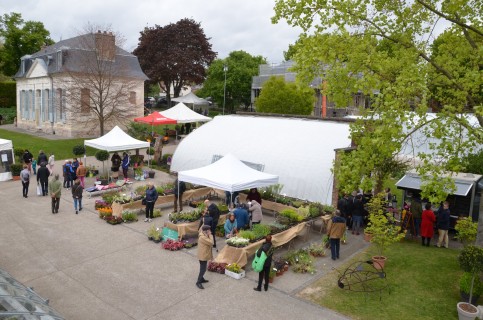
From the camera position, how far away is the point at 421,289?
1099 centimetres

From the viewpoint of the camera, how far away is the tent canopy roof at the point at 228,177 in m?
14.9

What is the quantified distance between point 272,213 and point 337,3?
32.1 feet

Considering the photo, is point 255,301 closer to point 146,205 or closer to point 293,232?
point 293,232

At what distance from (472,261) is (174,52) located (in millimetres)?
49234

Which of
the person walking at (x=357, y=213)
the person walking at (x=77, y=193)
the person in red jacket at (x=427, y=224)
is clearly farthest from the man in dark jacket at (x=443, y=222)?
the person walking at (x=77, y=193)

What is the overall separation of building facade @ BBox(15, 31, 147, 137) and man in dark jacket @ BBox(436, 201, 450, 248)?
2478 cm

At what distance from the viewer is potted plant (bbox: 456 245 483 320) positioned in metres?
9.05

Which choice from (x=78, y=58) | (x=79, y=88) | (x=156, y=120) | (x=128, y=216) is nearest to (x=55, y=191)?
(x=128, y=216)

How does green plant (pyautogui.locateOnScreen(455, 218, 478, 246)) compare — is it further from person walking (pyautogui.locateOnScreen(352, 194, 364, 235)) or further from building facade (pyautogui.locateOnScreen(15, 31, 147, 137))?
building facade (pyautogui.locateOnScreen(15, 31, 147, 137))

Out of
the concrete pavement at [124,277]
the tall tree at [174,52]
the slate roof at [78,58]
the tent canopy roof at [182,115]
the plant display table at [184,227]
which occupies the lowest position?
the concrete pavement at [124,277]

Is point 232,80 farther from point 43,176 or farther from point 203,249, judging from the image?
point 203,249

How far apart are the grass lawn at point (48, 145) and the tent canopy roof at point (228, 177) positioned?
53.7 feet

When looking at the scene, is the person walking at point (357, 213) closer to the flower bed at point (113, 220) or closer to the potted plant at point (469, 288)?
the potted plant at point (469, 288)

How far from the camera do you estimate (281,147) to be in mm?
19609
